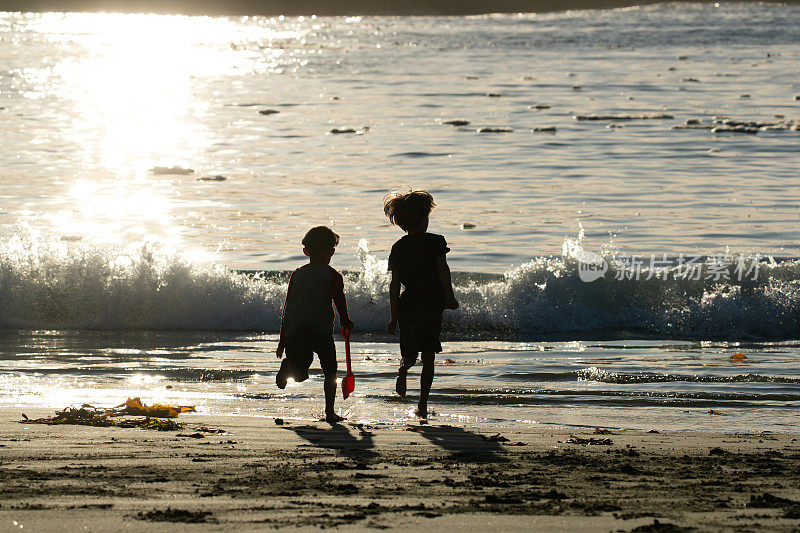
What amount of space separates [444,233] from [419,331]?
373 inches

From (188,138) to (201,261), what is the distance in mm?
15100

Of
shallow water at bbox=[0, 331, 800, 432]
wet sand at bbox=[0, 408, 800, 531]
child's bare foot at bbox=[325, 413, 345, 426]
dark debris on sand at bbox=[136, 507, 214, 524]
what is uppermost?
shallow water at bbox=[0, 331, 800, 432]

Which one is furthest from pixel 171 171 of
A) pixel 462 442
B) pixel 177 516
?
pixel 177 516

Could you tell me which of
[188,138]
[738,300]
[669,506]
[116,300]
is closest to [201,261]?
[116,300]

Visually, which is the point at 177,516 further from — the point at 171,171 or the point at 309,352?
the point at 171,171

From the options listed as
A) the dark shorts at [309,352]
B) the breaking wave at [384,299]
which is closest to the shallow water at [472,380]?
the dark shorts at [309,352]

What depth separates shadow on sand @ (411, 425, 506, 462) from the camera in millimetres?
5991

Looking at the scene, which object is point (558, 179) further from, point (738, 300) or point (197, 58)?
point (197, 58)

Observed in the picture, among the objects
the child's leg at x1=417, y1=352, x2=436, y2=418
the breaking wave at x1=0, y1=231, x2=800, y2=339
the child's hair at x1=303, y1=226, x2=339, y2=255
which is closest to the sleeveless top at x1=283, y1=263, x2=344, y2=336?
the child's hair at x1=303, y1=226, x2=339, y2=255

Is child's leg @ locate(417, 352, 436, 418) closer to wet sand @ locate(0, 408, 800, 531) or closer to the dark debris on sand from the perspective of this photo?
wet sand @ locate(0, 408, 800, 531)

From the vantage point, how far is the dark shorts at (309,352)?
23.6 ft

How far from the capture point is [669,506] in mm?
4855

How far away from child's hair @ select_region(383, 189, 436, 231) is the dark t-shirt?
10 cm

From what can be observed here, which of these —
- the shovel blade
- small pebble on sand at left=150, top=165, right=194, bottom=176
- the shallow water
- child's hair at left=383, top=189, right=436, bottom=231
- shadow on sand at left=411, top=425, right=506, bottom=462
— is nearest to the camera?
shadow on sand at left=411, top=425, right=506, bottom=462
